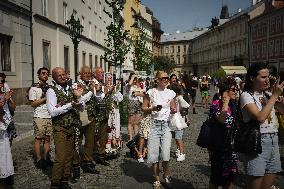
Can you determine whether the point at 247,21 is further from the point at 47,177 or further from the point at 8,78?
the point at 47,177

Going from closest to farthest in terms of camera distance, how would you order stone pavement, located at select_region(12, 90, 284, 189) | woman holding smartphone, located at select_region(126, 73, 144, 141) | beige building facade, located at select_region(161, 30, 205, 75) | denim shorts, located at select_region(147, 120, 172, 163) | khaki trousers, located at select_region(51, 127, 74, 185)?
khaki trousers, located at select_region(51, 127, 74, 185) → denim shorts, located at select_region(147, 120, 172, 163) → stone pavement, located at select_region(12, 90, 284, 189) → woman holding smartphone, located at select_region(126, 73, 144, 141) → beige building facade, located at select_region(161, 30, 205, 75)

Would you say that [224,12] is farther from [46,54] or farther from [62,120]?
[62,120]

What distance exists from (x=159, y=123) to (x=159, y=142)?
30 centimetres

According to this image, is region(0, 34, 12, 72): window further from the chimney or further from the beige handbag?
the chimney

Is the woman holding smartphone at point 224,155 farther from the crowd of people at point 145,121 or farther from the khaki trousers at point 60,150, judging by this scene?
the khaki trousers at point 60,150

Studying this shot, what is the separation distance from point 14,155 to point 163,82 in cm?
436

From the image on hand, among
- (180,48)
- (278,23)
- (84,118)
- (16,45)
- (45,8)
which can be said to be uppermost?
(180,48)

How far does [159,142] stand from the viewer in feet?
20.0

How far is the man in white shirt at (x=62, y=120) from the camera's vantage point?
221 inches

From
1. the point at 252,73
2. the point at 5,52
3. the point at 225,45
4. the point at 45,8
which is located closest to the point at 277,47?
the point at 225,45

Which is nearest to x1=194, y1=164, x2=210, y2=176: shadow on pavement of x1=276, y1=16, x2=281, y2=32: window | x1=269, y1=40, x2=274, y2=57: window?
x1=276, y1=16, x2=281, y2=32: window

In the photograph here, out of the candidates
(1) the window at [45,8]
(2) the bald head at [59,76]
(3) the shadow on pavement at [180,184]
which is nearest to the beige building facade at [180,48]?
(1) the window at [45,8]

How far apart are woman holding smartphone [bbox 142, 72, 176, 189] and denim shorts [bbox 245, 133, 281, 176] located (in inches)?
85.2

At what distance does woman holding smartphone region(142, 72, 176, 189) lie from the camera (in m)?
6.04
